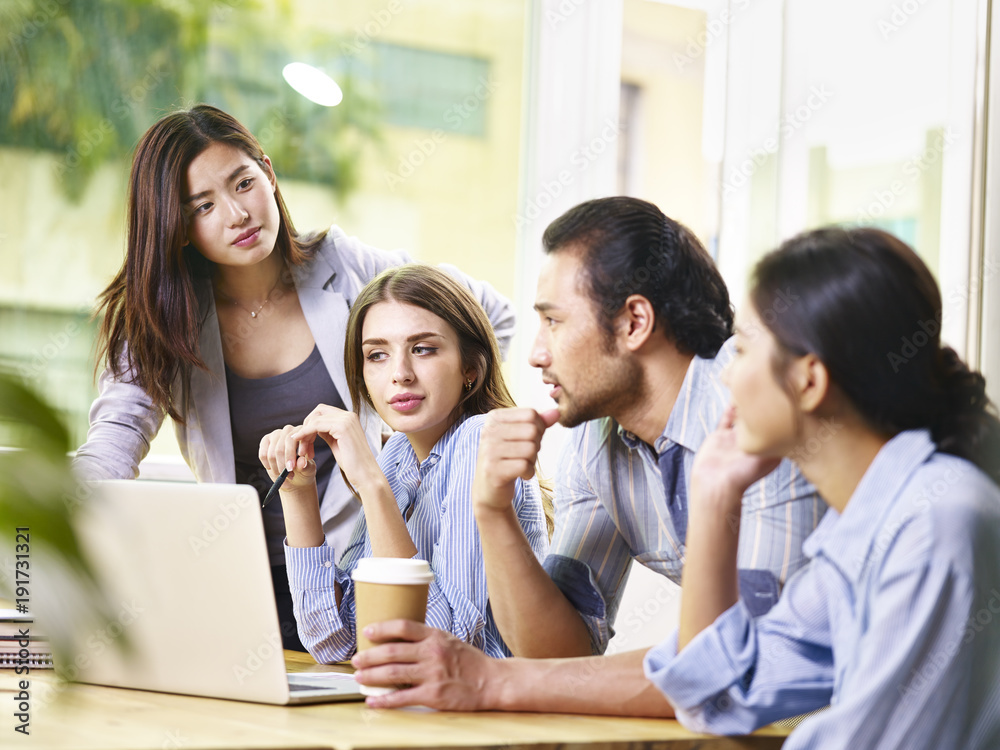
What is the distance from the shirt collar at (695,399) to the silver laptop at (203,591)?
535 millimetres

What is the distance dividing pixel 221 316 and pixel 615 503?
99 cm

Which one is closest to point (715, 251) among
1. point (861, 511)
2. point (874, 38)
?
point (874, 38)

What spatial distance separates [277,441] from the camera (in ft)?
4.65

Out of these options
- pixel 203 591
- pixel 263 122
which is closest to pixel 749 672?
pixel 203 591

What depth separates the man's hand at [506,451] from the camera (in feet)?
3.84

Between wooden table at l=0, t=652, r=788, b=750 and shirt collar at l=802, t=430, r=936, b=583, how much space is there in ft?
0.68

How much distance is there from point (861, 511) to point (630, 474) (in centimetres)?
51

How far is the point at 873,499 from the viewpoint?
82 cm

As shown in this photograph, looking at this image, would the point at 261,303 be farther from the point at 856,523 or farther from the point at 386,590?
the point at 856,523

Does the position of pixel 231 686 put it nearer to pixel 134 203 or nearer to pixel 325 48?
pixel 134 203

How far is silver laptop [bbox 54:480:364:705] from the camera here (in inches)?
36.1

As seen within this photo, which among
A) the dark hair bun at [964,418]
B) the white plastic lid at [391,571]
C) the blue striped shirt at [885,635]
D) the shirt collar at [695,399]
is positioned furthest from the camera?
the shirt collar at [695,399]

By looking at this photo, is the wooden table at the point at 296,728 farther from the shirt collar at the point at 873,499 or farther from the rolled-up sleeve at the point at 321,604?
the rolled-up sleeve at the point at 321,604

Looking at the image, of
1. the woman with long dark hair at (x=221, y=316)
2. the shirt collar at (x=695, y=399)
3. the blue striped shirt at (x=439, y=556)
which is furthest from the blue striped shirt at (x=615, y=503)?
the woman with long dark hair at (x=221, y=316)
